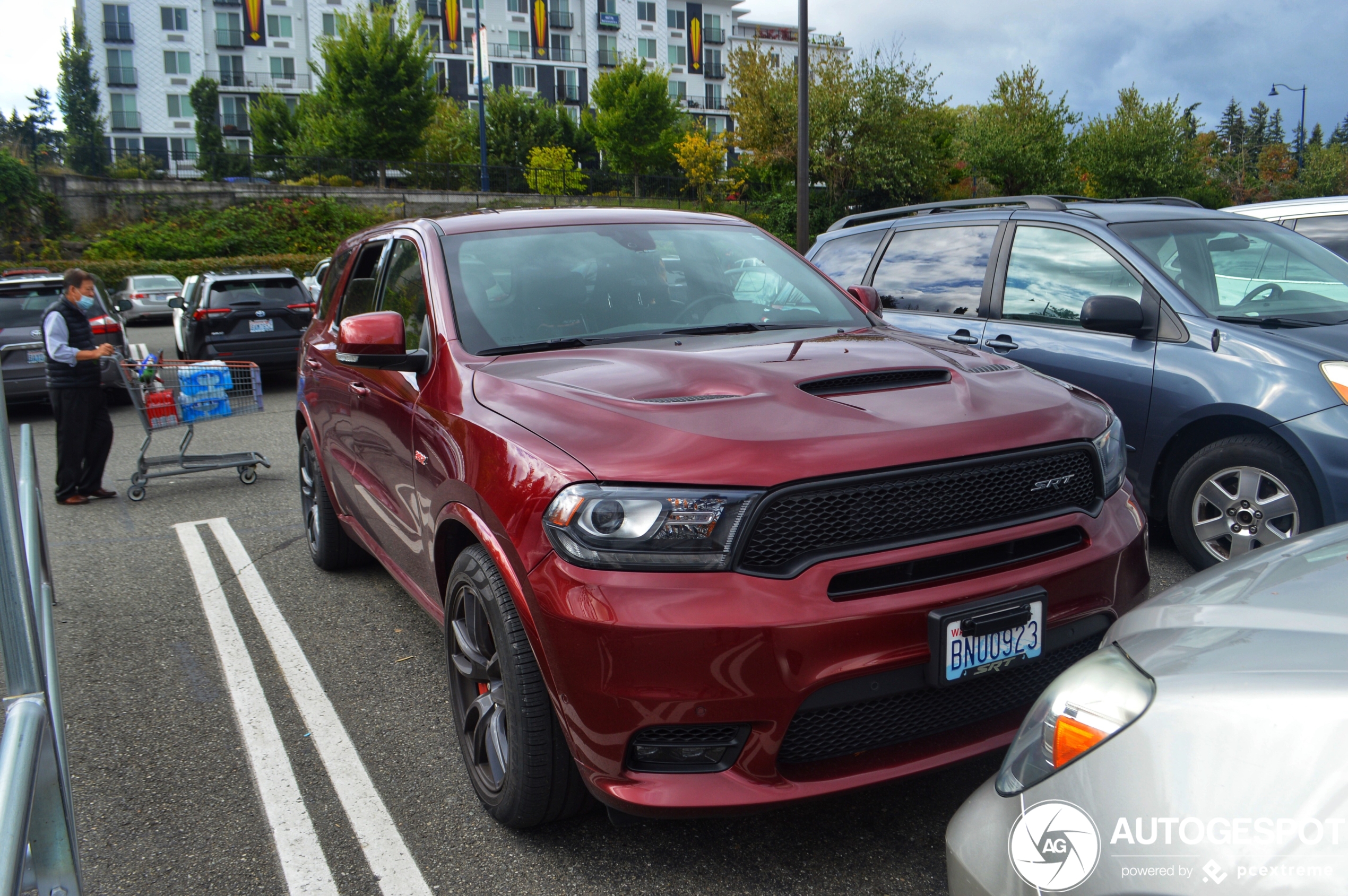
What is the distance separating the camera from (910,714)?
241cm

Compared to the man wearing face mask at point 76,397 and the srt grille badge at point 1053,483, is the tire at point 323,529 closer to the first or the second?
the man wearing face mask at point 76,397

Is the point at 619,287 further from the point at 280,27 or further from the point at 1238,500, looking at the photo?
the point at 280,27

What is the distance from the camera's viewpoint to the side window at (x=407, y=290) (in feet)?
12.0

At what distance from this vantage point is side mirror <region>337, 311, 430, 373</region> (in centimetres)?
333

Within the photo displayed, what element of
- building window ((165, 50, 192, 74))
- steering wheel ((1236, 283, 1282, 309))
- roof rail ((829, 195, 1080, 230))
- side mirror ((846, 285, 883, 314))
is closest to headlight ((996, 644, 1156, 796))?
side mirror ((846, 285, 883, 314))

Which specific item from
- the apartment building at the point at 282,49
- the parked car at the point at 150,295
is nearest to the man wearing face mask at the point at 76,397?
the parked car at the point at 150,295

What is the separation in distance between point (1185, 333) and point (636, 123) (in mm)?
49917

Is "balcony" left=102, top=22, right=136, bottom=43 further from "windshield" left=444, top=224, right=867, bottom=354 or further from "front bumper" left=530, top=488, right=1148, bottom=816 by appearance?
"front bumper" left=530, top=488, right=1148, bottom=816

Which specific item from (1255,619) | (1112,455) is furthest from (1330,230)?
(1255,619)

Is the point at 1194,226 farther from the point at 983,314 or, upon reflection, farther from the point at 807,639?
the point at 807,639

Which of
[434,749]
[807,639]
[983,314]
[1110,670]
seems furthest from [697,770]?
[983,314]

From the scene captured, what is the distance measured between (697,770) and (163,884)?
61.5 inches

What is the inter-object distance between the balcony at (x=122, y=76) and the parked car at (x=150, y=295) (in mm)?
45378

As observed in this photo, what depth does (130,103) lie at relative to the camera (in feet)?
218
